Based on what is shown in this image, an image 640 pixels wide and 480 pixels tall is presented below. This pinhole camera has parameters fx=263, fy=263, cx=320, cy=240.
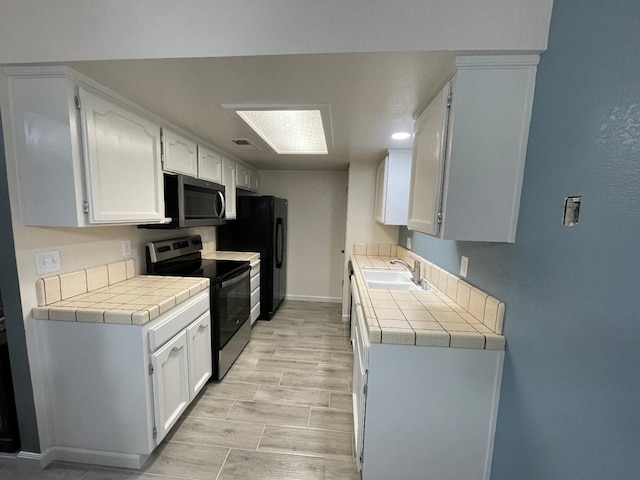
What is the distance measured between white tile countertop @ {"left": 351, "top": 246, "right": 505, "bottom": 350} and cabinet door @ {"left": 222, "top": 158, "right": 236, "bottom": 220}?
1970 mm

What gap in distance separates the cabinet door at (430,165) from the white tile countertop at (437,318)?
0.46 m

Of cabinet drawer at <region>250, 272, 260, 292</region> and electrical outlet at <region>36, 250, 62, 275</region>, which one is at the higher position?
electrical outlet at <region>36, 250, 62, 275</region>

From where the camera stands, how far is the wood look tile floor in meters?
1.47

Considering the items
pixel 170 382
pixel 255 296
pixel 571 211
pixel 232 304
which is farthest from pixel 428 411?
pixel 255 296

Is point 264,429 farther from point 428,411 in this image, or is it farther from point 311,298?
point 311,298

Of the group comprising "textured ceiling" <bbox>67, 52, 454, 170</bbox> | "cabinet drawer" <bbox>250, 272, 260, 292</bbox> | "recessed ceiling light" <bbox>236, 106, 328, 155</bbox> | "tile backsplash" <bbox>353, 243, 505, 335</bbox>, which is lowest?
"cabinet drawer" <bbox>250, 272, 260, 292</bbox>

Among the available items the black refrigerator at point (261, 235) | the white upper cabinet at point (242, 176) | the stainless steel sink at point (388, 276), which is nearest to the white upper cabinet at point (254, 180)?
the white upper cabinet at point (242, 176)

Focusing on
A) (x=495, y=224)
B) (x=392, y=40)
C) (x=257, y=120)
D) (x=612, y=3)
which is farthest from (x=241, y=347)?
(x=612, y=3)

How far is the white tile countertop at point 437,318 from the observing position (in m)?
1.20

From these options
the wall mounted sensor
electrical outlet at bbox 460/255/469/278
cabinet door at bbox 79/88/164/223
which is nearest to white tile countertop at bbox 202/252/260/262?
cabinet door at bbox 79/88/164/223

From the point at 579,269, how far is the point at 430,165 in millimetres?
720

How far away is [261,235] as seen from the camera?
350 centimetres

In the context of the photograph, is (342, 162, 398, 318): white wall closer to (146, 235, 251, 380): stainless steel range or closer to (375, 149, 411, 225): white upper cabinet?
(375, 149, 411, 225): white upper cabinet

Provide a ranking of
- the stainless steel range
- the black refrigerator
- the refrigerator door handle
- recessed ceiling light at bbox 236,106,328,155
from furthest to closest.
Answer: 1. the refrigerator door handle
2. the black refrigerator
3. the stainless steel range
4. recessed ceiling light at bbox 236,106,328,155
